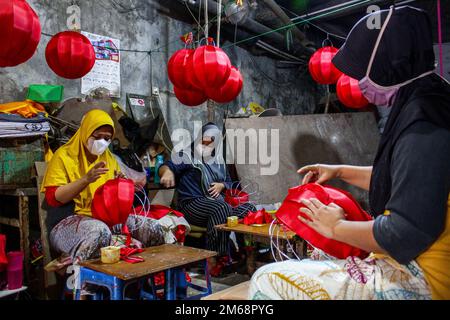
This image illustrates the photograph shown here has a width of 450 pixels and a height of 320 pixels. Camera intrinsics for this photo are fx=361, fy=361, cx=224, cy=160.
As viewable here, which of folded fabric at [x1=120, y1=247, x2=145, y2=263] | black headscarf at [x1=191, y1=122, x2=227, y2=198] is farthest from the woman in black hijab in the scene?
black headscarf at [x1=191, y1=122, x2=227, y2=198]

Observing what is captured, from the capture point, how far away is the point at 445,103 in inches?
52.2

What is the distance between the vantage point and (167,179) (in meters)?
4.82

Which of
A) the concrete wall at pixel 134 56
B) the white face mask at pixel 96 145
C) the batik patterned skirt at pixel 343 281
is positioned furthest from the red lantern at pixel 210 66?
the batik patterned skirt at pixel 343 281

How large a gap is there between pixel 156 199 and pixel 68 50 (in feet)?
8.37

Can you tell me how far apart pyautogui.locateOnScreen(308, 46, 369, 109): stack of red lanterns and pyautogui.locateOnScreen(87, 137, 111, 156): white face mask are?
351cm

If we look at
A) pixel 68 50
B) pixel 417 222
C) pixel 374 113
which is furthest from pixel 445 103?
pixel 374 113

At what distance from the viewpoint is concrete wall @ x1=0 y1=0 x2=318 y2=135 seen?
4.89 meters

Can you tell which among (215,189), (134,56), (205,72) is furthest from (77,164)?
(134,56)

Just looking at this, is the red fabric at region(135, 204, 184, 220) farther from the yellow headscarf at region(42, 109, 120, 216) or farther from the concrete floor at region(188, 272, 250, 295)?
the concrete floor at region(188, 272, 250, 295)

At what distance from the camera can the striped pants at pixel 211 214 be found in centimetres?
457

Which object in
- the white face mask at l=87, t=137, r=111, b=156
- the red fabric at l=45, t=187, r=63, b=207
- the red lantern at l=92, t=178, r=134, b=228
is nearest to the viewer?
the red lantern at l=92, t=178, r=134, b=228

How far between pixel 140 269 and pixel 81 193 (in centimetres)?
138

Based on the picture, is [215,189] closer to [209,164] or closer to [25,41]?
[209,164]

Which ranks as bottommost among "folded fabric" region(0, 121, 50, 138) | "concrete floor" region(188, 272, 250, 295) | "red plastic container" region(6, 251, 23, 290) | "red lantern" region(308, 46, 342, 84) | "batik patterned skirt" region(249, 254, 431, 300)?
"concrete floor" region(188, 272, 250, 295)
